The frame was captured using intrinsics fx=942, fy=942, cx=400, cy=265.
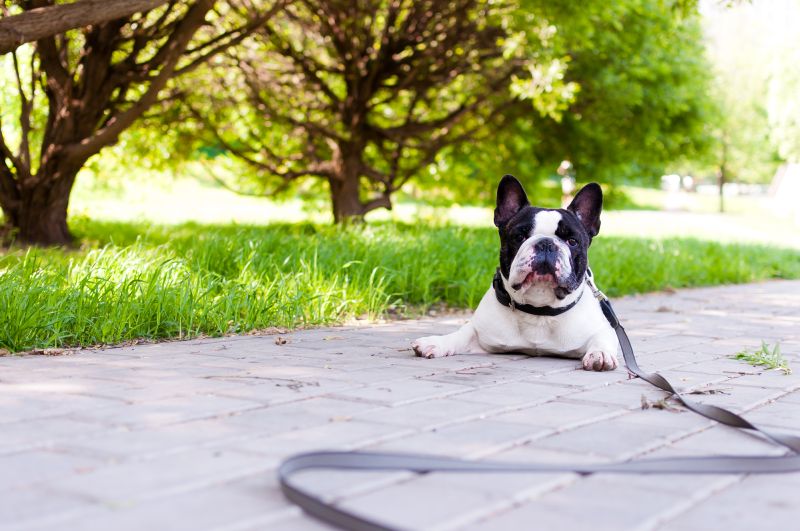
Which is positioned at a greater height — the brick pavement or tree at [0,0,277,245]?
tree at [0,0,277,245]

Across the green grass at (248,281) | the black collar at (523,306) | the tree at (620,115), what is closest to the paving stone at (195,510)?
the black collar at (523,306)

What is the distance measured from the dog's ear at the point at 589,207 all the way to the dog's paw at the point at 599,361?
0.83 meters

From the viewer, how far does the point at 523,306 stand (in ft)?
17.3

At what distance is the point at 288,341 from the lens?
19.5 feet

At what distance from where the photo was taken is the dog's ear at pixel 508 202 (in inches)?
217

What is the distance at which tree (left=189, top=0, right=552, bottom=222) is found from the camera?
14445 millimetres

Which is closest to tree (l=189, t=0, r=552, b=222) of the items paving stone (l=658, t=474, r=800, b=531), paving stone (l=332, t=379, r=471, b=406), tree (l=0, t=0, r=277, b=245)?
tree (l=0, t=0, r=277, b=245)

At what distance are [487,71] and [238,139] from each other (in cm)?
437

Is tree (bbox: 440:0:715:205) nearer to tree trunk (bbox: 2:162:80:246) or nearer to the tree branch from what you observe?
the tree branch

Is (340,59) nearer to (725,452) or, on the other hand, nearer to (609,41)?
(609,41)

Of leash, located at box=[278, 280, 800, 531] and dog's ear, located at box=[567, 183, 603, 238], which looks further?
dog's ear, located at box=[567, 183, 603, 238]

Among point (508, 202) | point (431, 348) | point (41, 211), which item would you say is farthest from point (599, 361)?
point (41, 211)

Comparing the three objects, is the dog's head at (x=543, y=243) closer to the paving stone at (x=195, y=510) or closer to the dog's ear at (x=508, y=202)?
the dog's ear at (x=508, y=202)

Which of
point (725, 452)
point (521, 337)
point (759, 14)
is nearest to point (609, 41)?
point (521, 337)
